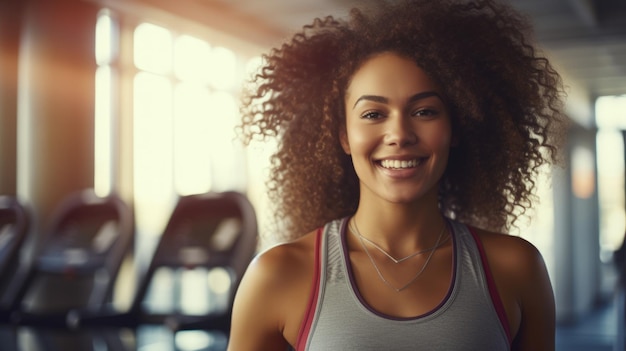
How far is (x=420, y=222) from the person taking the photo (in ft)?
4.17

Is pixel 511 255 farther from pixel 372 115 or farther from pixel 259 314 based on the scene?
pixel 259 314

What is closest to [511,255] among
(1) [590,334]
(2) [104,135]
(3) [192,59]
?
(2) [104,135]

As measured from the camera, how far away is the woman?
1.15 meters

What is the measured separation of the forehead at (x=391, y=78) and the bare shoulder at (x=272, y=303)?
1.00ft

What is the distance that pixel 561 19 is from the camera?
6492 mm

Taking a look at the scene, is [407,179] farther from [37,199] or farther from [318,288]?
[37,199]

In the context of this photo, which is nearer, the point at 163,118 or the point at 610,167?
A: the point at 163,118

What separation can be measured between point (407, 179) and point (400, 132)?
0.26ft

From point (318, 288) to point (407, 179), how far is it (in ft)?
0.75

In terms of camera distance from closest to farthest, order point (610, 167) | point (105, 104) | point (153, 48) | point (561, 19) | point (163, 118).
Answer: point (105, 104) < point (561, 19) < point (153, 48) < point (163, 118) < point (610, 167)

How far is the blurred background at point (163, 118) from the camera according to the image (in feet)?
15.4

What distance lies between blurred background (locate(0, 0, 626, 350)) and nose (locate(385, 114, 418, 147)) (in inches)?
22.1

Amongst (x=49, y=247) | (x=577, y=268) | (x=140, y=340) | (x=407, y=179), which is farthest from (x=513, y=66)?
(x=577, y=268)

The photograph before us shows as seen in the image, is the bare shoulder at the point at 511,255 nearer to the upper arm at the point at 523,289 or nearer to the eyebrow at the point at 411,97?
the upper arm at the point at 523,289
